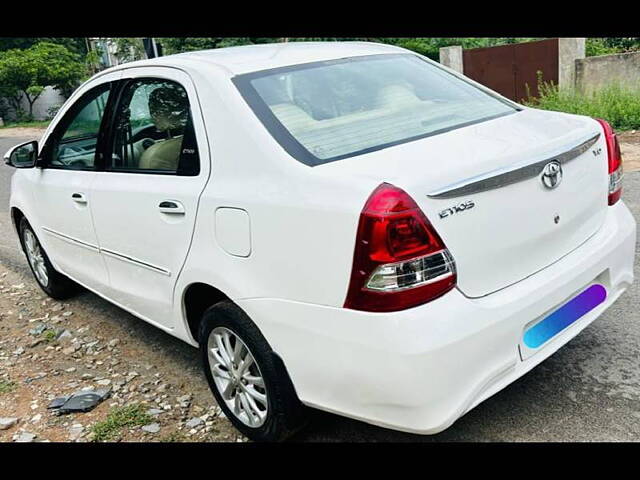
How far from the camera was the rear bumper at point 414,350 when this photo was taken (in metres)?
2.09

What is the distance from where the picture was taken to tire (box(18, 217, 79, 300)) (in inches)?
187

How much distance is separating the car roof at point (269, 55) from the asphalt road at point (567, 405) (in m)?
1.64

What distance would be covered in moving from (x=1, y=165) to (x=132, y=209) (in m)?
11.6

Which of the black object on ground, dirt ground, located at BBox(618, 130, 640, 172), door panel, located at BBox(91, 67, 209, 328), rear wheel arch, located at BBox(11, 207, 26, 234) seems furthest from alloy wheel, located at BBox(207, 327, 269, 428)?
dirt ground, located at BBox(618, 130, 640, 172)

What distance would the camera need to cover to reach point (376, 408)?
2.21 m

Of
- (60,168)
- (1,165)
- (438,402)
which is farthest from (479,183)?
(1,165)

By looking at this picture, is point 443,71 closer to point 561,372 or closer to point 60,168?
point 561,372

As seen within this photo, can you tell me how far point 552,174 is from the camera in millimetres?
2412

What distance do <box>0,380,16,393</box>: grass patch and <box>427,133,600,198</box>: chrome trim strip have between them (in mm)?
2802

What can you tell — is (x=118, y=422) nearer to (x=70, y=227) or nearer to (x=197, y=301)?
(x=197, y=301)

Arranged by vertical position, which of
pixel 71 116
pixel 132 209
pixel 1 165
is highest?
pixel 71 116

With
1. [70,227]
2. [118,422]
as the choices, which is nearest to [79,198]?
[70,227]

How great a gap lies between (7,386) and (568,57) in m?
12.7
